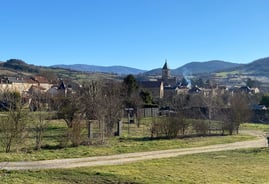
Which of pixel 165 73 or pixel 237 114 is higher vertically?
pixel 165 73

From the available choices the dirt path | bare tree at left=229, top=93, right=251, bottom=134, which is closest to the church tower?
bare tree at left=229, top=93, right=251, bottom=134

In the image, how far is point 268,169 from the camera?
15711mm

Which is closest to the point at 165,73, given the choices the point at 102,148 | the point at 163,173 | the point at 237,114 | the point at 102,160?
the point at 237,114

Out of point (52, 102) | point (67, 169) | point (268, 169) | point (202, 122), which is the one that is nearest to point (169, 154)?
point (268, 169)

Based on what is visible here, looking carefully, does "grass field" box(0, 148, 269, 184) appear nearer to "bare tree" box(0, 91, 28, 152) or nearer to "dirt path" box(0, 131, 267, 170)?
"dirt path" box(0, 131, 267, 170)

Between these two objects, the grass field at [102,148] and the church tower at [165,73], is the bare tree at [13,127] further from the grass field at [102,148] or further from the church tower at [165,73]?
the church tower at [165,73]

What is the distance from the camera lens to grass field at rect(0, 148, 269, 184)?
12.5 metres

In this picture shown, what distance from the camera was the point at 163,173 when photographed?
1393cm

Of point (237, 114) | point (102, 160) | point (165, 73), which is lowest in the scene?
point (102, 160)

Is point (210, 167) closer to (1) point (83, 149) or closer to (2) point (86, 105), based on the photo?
(1) point (83, 149)

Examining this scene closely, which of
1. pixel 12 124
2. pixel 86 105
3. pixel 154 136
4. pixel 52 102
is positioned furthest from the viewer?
pixel 52 102

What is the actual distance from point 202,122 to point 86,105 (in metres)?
8.88

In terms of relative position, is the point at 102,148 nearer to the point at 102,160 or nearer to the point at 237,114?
the point at 102,160

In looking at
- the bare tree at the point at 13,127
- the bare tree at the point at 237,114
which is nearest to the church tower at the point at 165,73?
the bare tree at the point at 237,114
